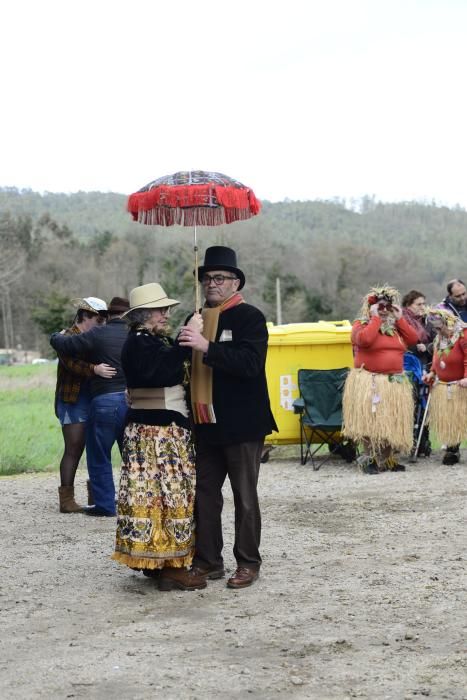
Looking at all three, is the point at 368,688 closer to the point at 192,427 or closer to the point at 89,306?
the point at 192,427

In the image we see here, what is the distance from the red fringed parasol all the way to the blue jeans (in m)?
2.18

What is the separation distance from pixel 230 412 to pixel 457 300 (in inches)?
261

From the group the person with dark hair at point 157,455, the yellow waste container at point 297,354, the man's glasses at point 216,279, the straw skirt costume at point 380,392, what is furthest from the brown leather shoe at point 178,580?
the yellow waste container at point 297,354

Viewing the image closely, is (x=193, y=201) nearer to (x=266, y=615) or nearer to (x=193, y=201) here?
(x=193, y=201)

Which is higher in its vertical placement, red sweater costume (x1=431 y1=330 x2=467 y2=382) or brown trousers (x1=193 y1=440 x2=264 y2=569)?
red sweater costume (x1=431 y1=330 x2=467 y2=382)

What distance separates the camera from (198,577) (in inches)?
259

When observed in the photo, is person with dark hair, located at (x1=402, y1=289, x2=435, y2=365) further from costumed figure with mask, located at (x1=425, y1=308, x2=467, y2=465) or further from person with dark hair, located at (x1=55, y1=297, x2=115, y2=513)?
person with dark hair, located at (x1=55, y1=297, x2=115, y2=513)

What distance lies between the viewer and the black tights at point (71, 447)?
30.5 ft

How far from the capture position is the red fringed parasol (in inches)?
271

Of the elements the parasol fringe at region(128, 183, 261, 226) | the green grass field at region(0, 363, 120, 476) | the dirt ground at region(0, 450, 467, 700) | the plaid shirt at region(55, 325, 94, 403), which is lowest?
the green grass field at region(0, 363, 120, 476)

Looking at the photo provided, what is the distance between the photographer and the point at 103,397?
903 cm

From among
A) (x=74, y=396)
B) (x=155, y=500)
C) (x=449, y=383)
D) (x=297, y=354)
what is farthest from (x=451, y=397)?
(x=155, y=500)

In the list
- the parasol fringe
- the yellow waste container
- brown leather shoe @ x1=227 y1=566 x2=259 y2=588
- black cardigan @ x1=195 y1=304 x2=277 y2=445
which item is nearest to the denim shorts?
the parasol fringe

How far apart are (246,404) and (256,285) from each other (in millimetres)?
72280
